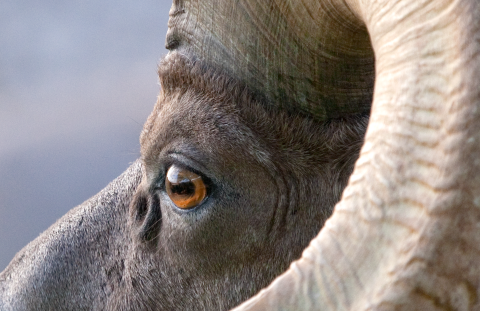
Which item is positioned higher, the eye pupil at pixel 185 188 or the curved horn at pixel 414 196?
the eye pupil at pixel 185 188

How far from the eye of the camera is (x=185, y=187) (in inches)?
59.2

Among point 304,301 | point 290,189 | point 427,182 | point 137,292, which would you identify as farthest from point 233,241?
point 427,182

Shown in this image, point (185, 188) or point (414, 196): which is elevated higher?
point (185, 188)

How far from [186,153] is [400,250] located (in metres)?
0.96

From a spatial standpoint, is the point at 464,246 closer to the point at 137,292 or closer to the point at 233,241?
the point at 233,241

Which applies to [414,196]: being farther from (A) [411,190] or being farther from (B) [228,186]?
(B) [228,186]

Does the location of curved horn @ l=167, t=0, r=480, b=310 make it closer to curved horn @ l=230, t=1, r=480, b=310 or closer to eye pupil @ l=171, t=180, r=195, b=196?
curved horn @ l=230, t=1, r=480, b=310

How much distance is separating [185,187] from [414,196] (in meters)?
0.98

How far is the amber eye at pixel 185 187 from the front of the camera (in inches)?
58.5

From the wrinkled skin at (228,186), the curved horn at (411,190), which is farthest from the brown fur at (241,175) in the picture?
the curved horn at (411,190)

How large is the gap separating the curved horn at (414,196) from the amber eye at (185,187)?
2.76ft

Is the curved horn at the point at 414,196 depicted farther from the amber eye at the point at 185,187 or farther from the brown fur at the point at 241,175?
the amber eye at the point at 185,187

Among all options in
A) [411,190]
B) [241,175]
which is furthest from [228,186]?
[411,190]

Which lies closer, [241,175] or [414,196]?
[414,196]
